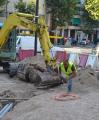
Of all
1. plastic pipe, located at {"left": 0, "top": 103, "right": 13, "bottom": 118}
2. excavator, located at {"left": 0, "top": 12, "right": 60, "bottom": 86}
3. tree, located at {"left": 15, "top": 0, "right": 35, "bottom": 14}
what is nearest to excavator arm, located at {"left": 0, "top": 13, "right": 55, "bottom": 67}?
excavator, located at {"left": 0, "top": 12, "right": 60, "bottom": 86}

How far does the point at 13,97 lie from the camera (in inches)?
753

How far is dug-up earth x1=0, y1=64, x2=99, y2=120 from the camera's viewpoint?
14172 millimetres

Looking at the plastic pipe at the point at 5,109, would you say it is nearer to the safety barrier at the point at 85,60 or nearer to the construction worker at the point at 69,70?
the construction worker at the point at 69,70

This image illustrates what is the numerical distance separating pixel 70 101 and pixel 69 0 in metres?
58.6

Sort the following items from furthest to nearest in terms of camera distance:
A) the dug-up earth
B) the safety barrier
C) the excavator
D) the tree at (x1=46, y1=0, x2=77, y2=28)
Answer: the tree at (x1=46, y1=0, x2=77, y2=28) < the safety barrier < the excavator < the dug-up earth

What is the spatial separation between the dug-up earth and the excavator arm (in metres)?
2.02

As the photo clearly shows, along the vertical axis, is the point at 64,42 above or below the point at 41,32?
below

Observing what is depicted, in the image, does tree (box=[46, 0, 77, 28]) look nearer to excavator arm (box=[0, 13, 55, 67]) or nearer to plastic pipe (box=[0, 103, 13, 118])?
excavator arm (box=[0, 13, 55, 67])

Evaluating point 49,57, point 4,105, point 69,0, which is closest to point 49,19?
point 69,0

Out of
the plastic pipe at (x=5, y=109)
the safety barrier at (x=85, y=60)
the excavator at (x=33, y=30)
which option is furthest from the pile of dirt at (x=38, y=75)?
the plastic pipe at (x=5, y=109)

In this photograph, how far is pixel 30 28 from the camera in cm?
2438

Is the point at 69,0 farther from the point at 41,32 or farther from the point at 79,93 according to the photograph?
the point at 79,93

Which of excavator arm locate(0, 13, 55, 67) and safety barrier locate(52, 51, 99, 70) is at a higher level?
excavator arm locate(0, 13, 55, 67)

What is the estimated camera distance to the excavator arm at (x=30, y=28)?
23344 millimetres
